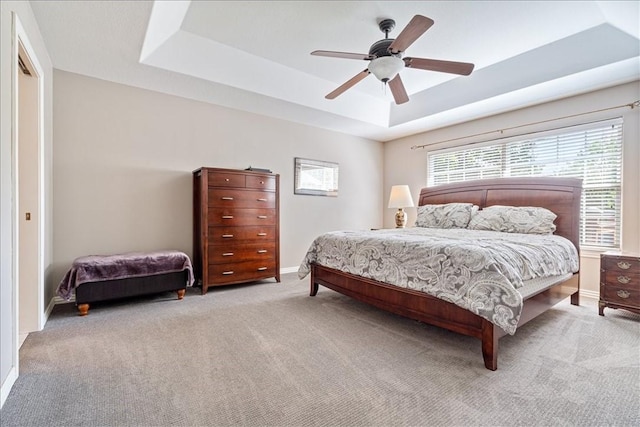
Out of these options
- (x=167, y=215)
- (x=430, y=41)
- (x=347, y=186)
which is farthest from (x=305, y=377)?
(x=347, y=186)

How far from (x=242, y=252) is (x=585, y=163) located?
4358 millimetres

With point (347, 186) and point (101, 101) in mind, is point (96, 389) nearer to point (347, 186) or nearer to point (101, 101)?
point (101, 101)

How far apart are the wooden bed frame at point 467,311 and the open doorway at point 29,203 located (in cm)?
245

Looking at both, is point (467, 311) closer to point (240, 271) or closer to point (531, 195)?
point (531, 195)

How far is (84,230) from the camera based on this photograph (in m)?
3.22

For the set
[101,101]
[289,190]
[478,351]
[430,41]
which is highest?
[430,41]

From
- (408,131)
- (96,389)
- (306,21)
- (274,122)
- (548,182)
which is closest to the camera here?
(96,389)

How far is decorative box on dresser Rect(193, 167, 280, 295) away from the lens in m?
3.53

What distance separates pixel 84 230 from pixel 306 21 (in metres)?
3.19

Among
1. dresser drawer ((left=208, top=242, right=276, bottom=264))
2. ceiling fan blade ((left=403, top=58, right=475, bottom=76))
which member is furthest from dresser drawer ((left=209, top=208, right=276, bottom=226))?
ceiling fan blade ((left=403, top=58, right=475, bottom=76))

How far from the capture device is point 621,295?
276 centimetres

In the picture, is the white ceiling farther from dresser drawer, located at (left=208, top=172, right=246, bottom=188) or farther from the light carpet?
the light carpet

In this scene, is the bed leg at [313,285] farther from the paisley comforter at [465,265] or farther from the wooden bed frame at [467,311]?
the paisley comforter at [465,265]

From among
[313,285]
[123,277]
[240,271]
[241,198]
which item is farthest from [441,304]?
[123,277]
